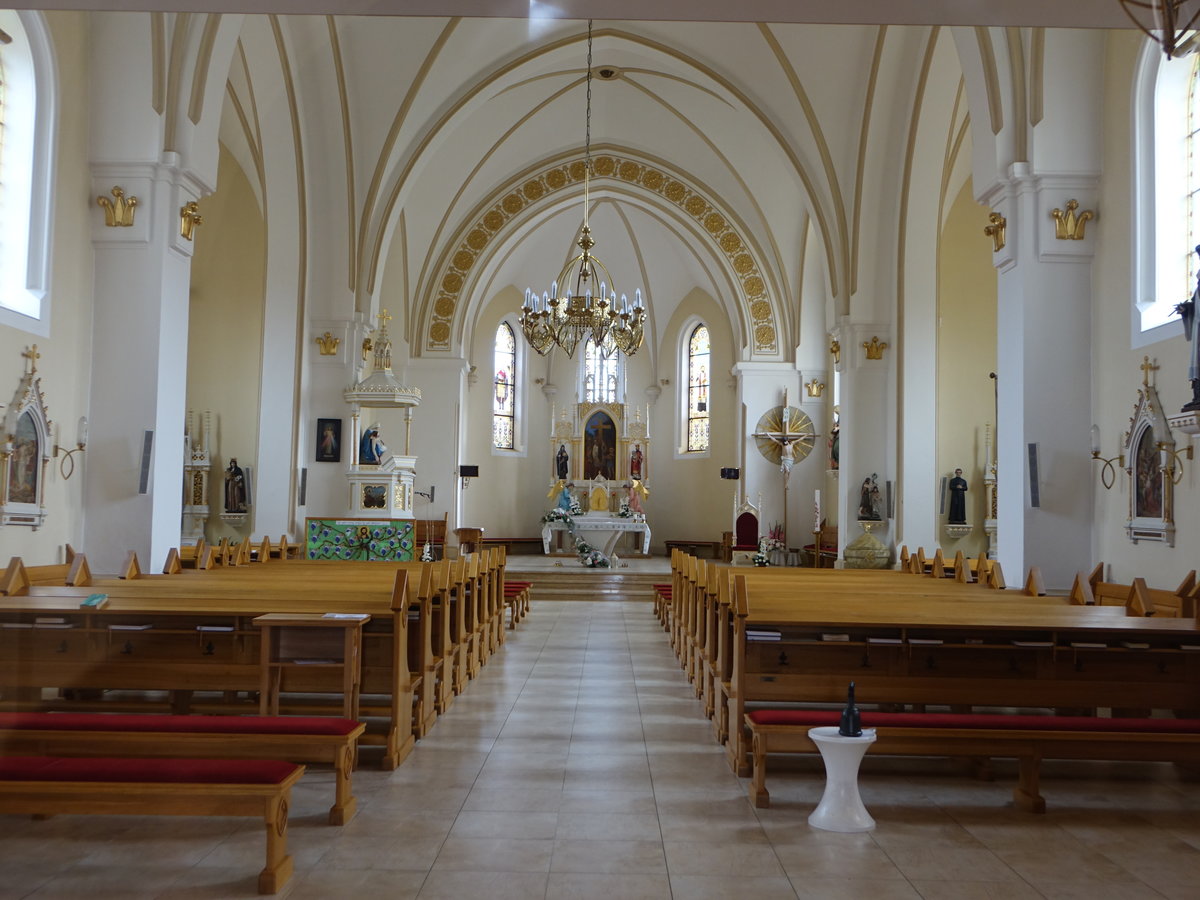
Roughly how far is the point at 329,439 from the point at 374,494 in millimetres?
1076

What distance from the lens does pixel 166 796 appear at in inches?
158

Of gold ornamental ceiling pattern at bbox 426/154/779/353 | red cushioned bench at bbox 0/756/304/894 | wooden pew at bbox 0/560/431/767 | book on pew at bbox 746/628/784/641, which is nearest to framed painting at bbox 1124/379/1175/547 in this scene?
book on pew at bbox 746/628/784/641

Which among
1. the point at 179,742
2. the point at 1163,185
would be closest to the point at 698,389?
the point at 1163,185

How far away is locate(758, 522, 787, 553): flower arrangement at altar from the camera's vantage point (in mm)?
20612

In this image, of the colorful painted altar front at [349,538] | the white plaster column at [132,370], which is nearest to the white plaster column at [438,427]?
the colorful painted altar front at [349,538]

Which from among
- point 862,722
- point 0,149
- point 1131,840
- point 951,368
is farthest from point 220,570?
point 951,368

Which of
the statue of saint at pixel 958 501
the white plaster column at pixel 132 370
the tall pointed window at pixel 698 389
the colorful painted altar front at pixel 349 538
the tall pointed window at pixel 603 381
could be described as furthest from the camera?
the tall pointed window at pixel 603 381

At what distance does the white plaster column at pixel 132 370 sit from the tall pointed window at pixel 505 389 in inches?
629

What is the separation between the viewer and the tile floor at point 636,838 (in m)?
4.05

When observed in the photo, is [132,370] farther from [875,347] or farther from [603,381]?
[603,381]

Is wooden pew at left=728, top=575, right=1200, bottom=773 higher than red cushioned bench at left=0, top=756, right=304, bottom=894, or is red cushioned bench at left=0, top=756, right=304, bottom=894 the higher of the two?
wooden pew at left=728, top=575, right=1200, bottom=773

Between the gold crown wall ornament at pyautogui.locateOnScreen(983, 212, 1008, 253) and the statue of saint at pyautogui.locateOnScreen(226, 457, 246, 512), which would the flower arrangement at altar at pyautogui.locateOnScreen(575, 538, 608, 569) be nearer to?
the statue of saint at pyautogui.locateOnScreen(226, 457, 246, 512)

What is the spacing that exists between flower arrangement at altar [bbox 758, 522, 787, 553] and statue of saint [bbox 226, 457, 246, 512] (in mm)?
9618

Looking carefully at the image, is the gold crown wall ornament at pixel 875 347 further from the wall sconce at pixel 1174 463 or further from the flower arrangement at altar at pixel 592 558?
the wall sconce at pixel 1174 463
